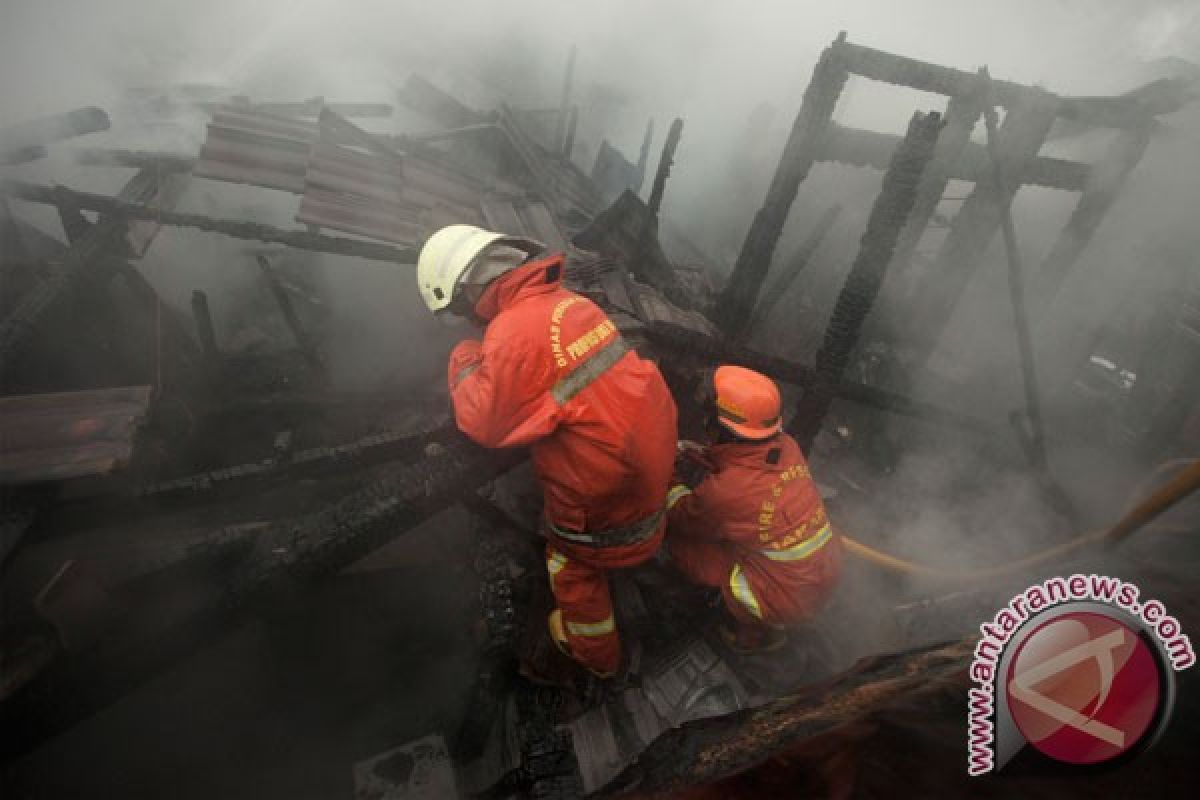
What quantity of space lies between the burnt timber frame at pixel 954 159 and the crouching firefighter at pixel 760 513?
378 centimetres

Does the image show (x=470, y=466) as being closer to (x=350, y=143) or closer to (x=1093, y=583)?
(x=1093, y=583)

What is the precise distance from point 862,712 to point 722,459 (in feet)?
7.04

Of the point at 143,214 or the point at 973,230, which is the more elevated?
the point at 973,230

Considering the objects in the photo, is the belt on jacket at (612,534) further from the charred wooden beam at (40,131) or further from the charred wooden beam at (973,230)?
the charred wooden beam at (973,230)

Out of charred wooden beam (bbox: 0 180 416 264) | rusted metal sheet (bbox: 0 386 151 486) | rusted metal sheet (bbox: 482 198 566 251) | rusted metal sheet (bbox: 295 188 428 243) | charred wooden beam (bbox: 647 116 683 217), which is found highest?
charred wooden beam (bbox: 647 116 683 217)

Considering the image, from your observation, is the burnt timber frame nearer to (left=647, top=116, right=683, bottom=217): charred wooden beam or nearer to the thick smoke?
the thick smoke

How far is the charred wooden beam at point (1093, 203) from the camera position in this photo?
572 centimetres

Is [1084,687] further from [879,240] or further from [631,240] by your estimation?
[631,240]

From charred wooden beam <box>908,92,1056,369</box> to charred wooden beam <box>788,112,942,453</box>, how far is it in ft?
10.8

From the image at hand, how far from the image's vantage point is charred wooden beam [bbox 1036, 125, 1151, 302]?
18.8 feet

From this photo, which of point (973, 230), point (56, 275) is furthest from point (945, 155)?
point (56, 275)

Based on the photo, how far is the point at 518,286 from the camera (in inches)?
98.5

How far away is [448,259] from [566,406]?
3.01 feet

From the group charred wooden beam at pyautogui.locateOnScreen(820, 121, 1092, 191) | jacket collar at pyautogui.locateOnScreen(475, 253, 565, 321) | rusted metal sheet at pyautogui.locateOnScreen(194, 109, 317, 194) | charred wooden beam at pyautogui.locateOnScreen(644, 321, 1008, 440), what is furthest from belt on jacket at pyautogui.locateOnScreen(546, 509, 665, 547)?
charred wooden beam at pyautogui.locateOnScreen(820, 121, 1092, 191)
